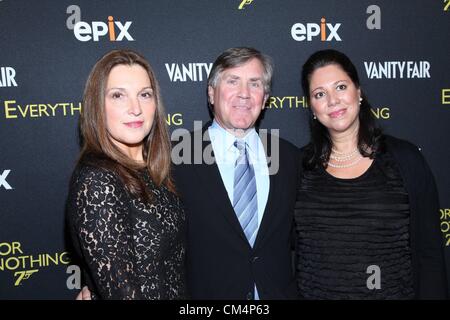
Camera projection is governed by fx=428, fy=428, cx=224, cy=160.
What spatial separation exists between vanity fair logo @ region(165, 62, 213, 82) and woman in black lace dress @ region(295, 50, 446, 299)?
68 centimetres

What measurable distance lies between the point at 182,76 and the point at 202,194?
35.4 inches

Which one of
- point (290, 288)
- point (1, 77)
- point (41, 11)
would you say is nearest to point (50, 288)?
point (1, 77)

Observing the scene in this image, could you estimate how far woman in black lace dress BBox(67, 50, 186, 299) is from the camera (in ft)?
4.58

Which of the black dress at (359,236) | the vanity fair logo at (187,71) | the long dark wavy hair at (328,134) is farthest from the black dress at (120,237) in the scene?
the vanity fair logo at (187,71)

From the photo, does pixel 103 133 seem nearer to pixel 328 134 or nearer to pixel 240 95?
pixel 240 95

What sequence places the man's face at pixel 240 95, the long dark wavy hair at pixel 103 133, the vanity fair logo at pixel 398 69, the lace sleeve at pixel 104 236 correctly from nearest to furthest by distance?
the lace sleeve at pixel 104 236
the long dark wavy hair at pixel 103 133
the man's face at pixel 240 95
the vanity fair logo at pixel 398 69

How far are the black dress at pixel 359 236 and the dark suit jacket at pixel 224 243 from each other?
15 centimetres

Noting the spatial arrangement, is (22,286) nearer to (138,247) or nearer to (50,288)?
(50,288)

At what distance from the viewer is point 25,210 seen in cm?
255

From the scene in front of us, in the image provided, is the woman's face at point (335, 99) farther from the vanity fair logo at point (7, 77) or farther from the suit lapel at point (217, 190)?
the vanity fair logo at point (7, 77)

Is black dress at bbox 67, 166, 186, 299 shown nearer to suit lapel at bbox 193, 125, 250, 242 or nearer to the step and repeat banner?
suit lapel at bbox 193, 125, 250, 242

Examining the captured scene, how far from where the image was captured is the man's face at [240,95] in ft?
6.97

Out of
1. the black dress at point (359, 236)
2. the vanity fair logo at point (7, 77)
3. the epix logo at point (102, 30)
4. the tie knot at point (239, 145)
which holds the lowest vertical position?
the black dress at point (359, 236)

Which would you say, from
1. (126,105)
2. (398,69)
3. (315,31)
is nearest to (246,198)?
(126,105)
